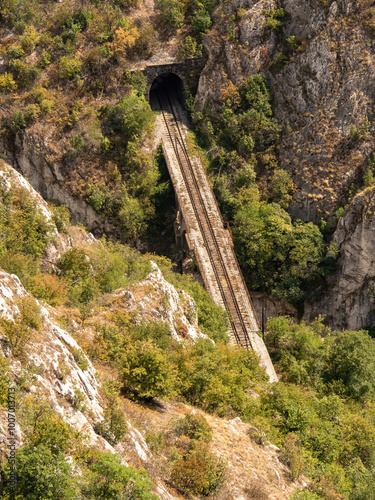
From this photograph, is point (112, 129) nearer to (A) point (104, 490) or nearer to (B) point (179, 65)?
(B) point (179, 65)

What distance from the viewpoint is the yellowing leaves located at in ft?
199

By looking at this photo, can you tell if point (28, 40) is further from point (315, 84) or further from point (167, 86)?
point (315, 84)

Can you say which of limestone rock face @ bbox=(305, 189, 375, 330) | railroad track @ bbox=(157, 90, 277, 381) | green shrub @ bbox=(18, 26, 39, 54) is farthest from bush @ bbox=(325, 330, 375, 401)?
green shrub @ bbox=(18, 26, 39, 54)

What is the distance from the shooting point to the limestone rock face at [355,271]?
48.5 m

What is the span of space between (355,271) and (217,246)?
1155 cm

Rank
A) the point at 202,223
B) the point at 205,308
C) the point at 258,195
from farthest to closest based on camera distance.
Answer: the point at 258,195, the point at 202,223, the point at 205,308

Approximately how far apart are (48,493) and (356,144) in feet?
137

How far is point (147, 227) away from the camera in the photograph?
5578 cm

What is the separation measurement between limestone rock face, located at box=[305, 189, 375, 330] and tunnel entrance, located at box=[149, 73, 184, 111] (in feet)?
76.1

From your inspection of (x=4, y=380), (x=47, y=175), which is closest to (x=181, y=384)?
(x=4, y=380)

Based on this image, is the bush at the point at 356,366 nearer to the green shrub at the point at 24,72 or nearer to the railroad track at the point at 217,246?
the railroad track at the point at 217,246

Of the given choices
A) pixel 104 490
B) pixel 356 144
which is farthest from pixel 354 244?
pixel 104 490

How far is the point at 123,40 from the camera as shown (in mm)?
60688

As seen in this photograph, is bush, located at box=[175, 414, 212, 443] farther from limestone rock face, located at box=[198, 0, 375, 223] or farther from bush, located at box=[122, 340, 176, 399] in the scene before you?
limestone rock face, located at box=[198, 0, 375, 223]
